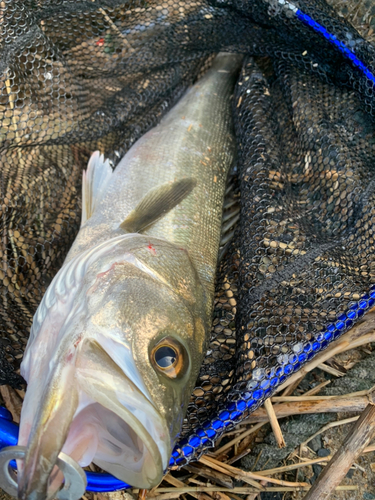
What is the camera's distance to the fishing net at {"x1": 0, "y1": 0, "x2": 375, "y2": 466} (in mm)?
2291

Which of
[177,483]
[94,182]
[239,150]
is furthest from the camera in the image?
[239,150]

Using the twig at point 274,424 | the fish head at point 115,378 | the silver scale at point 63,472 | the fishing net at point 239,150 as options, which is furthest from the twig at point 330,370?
the silver scale at point 63,472

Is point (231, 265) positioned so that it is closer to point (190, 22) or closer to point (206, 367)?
point (206, 367)

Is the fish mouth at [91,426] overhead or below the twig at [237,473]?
overhead

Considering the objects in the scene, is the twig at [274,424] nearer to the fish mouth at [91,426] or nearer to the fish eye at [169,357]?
the fish eye at [169,357]

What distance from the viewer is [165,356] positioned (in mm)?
1733

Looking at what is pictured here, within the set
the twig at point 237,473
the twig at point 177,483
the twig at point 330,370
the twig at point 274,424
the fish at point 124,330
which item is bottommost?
the twig at point 177,483

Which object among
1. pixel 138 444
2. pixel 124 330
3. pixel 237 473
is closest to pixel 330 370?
pixel 237 473

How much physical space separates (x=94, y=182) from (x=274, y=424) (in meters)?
2.20

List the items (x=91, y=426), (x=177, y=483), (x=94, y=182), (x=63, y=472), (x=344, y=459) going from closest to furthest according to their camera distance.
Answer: (x=63, y=472) → (x=91, y=426) → (x=344, y=459) → (x=177, y=483) → (x=94, y=182)

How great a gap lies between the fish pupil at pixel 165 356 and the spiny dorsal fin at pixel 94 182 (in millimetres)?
1292

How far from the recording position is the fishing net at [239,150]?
2.29 metres

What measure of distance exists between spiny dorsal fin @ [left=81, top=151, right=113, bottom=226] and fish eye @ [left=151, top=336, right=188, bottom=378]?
127 centimetres

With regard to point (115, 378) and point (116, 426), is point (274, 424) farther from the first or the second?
point (115, 378)
